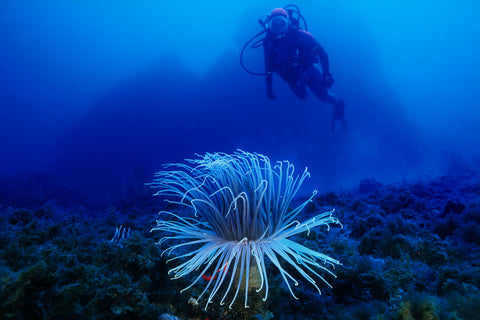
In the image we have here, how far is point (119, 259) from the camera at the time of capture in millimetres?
2270

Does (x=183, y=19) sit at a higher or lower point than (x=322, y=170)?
higher

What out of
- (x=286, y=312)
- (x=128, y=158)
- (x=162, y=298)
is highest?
(x=128, y=158)

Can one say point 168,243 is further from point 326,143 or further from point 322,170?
point 326,143

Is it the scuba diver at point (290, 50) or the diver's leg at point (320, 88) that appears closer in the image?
the scuba diver at point (290, 50)

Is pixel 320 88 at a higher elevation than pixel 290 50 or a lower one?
higher

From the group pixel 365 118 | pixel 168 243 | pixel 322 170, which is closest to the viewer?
pixel 168 243

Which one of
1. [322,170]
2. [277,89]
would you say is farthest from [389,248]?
[277,89]

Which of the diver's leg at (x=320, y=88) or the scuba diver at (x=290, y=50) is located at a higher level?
the diver's leg at (x=320, y=88)

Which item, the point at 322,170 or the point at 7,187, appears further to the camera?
the point at 322,170

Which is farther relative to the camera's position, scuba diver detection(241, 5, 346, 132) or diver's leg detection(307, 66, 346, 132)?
diver's leg detection(307, 66, 346, 132)

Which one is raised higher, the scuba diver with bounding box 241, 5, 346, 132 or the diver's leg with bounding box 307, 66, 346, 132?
the diver's leg with bounding box 307, 66, 346, 132

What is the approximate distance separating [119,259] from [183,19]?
246 feet

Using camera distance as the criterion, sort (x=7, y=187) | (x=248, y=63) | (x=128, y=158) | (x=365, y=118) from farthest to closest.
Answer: (x=248, y=63) < (x=365, y=118) < (x=128, y=158) < (x=7, y=187)

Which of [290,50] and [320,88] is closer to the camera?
[290,50]
